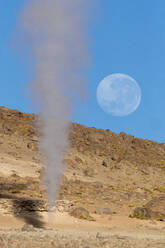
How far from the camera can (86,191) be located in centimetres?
3222

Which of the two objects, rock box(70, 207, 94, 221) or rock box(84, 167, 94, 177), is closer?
rock box(70, 207, 94, 221)

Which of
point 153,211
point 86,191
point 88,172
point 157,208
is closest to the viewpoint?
point 153,211

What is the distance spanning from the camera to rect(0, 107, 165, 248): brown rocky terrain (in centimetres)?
1524

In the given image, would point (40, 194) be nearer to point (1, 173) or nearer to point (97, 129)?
point (1, 173)

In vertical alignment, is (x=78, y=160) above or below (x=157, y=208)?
above

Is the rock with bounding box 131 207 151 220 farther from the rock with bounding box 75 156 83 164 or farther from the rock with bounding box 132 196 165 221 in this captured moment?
the rock with bounding box 75 156 83 164

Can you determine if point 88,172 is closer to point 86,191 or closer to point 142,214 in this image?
point 86,191

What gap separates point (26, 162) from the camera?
41.8m

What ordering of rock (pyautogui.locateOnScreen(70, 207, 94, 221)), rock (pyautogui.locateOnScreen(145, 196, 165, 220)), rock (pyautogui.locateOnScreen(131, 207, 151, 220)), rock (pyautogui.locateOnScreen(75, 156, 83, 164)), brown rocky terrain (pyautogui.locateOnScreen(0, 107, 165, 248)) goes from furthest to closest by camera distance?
rock (pyautogui.locateOnScreen(75, 156, 83, 164)), rock (pyautogui.locateOnScreen(145, 196, 165, 220)), rock (pyautogui.locateOnScreen(131, 207, 151, 220)), rock (pyautogui.locateOnScreen(70, 207, 94, 221)), brown rocky terrain (pyautogui.locateOnScreen(0, 107, 165, 248))

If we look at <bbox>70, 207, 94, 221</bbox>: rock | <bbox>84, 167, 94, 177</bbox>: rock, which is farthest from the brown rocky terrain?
<bbox>84, 167, 94, 177</bbox>: rock

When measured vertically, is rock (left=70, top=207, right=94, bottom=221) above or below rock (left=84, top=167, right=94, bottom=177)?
below

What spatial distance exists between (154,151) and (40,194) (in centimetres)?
3521

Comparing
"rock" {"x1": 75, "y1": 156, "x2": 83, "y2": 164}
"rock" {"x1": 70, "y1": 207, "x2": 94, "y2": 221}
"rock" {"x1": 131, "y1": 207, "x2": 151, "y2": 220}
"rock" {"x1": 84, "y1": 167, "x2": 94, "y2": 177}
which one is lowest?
A: "rock" {"x1": 70, "y1": 207, "x2": 94, "y2": 221}

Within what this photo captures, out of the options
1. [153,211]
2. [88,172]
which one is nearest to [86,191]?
[153,211]
